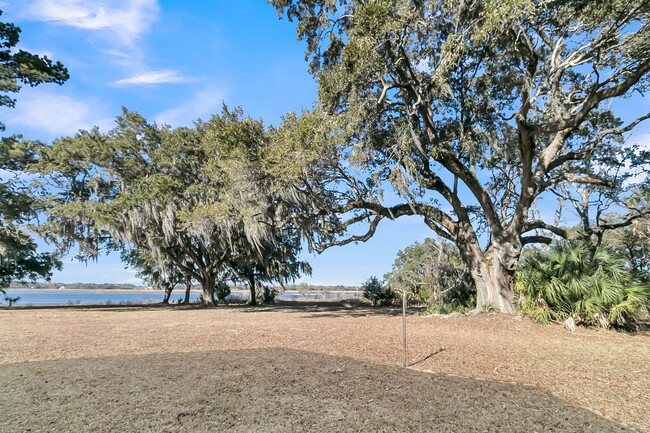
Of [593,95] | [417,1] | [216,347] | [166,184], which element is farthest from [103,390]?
[166,184]

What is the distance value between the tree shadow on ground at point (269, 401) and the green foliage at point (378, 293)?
56.9 ft

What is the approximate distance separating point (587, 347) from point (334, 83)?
317 inches

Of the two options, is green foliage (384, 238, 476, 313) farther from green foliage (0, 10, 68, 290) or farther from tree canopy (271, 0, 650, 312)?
green foliage (0, 10, 68, 290)

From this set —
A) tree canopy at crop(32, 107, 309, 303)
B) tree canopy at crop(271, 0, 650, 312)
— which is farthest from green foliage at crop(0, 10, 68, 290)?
tree canopy at crop(271, 0, 650, 312)

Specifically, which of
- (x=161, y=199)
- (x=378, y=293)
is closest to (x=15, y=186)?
(x=161, y=199)

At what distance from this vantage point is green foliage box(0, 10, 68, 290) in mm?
10258

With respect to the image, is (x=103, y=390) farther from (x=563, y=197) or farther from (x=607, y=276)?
(x=563, y=197)

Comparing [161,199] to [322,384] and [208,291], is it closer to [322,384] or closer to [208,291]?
[208,291]

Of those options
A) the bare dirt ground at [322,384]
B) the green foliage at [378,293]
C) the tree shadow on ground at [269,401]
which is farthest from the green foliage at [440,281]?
the tree shadow on ground at [269,401]

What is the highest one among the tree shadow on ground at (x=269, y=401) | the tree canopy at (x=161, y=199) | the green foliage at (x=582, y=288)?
the tree canopy at (x=161, y=199)

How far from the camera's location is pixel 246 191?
12.8 metres

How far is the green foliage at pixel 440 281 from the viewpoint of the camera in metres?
13.8

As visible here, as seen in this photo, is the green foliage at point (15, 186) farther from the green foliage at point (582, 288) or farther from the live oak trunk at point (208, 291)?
the green foliage at point (582, 288)

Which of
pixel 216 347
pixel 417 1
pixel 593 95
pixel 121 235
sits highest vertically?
pixel 417 1
